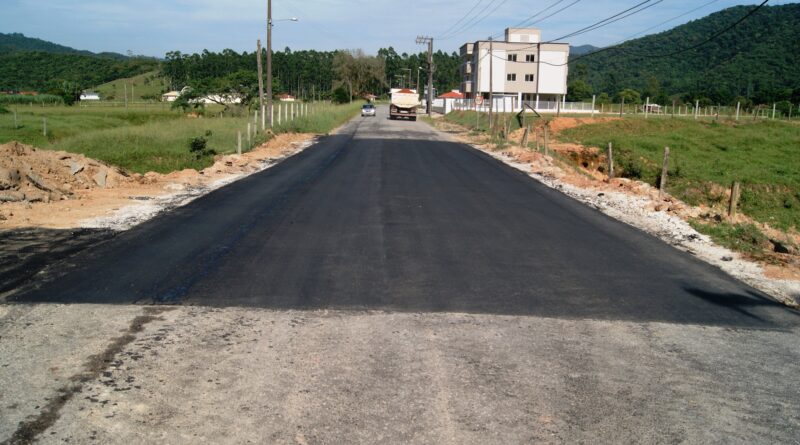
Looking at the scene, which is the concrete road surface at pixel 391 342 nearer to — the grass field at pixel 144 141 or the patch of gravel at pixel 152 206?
the patch of gravel at pixel 152 206

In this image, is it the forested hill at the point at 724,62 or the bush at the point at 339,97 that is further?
the bush at the point at 339,97

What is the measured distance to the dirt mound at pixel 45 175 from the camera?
556 inches

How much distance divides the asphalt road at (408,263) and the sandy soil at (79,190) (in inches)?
40.9

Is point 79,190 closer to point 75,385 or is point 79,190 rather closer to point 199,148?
point 199,148

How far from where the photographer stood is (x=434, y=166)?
910 inches

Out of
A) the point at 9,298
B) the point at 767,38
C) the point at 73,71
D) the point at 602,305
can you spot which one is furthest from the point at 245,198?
the point at 73,71

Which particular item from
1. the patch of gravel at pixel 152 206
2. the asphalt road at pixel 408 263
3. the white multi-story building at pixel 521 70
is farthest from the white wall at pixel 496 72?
the asphalt road at pixel 408 263

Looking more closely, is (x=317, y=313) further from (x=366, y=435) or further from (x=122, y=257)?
(x=122, y=257)

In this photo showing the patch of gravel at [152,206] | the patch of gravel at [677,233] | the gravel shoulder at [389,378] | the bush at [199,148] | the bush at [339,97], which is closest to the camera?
the gravel shoulder at [389,378]

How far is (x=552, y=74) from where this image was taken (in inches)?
4119

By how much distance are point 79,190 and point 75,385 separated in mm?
12100

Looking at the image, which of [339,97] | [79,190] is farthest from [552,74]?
[79,190]

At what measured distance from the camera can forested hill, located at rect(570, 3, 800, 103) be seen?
9688 cm

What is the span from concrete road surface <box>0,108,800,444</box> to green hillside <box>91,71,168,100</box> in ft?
452
